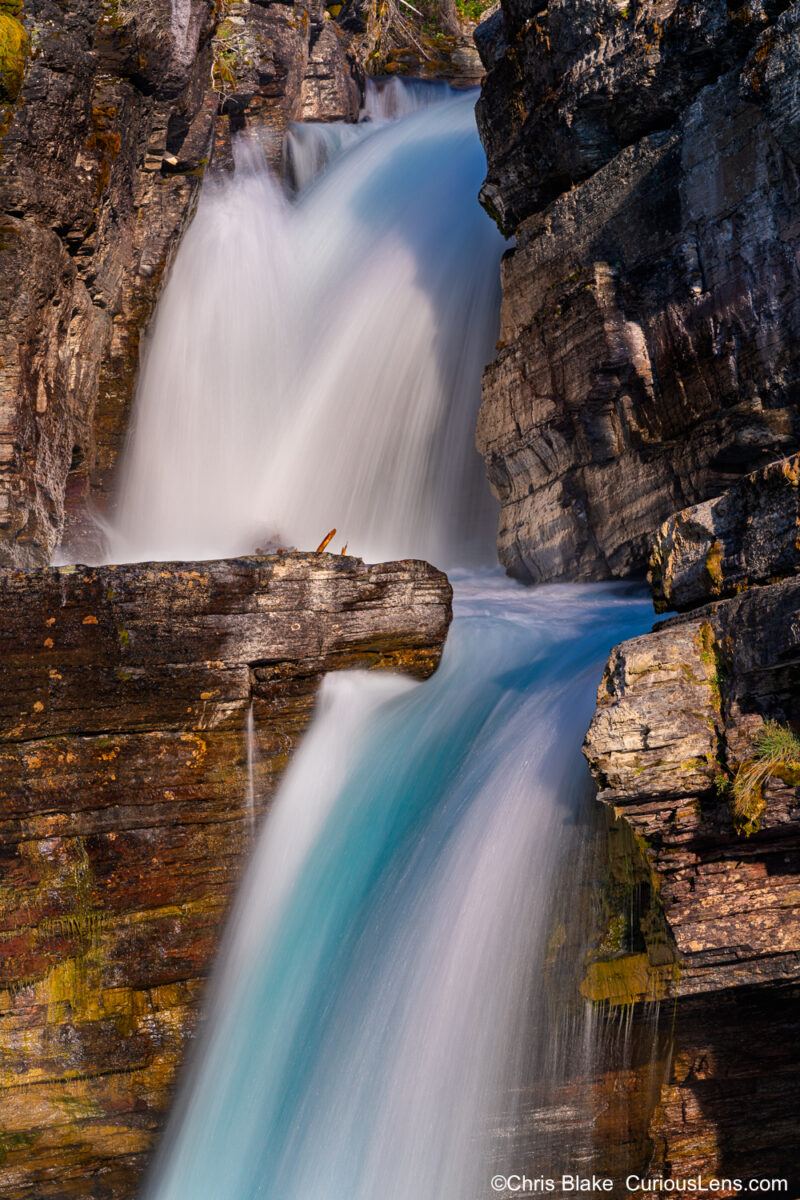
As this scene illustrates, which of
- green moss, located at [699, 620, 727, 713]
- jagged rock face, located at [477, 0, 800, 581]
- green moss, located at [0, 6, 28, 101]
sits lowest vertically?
green moss, located at [699, 620, 727, 713]

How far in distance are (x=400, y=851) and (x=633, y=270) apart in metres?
5.64

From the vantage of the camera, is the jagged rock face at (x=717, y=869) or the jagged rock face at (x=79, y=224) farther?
the jagged rock face at (x=79, y=224)

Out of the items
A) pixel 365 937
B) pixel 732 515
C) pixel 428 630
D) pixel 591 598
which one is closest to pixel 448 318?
pixel 591 598

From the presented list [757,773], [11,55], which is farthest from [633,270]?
[11,55]

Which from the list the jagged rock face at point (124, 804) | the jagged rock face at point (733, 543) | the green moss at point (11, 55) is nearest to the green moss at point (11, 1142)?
the jagged rock face at point (124, 804)

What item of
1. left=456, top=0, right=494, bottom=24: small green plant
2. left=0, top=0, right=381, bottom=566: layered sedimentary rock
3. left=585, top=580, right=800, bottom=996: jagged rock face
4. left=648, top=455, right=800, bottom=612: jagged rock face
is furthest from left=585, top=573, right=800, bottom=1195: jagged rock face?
left=456, top=0, right=494, bottom=24: small green plant

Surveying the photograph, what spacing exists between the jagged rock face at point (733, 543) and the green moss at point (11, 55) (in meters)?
8.33

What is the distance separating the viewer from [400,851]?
5605 millimetres

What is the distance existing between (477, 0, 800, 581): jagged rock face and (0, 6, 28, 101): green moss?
190 inches

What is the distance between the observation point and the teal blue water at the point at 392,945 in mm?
4773

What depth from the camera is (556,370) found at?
9.04 metres

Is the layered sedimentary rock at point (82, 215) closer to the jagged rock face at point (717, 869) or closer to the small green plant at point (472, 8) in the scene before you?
the jagged rock face at point (717, 869)

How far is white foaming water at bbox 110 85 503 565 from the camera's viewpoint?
11070 mm

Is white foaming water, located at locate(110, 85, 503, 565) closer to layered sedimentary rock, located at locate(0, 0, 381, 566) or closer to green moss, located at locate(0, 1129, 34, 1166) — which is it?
layered sedimentary rock, located at locate(0, 0, 381, 566)
